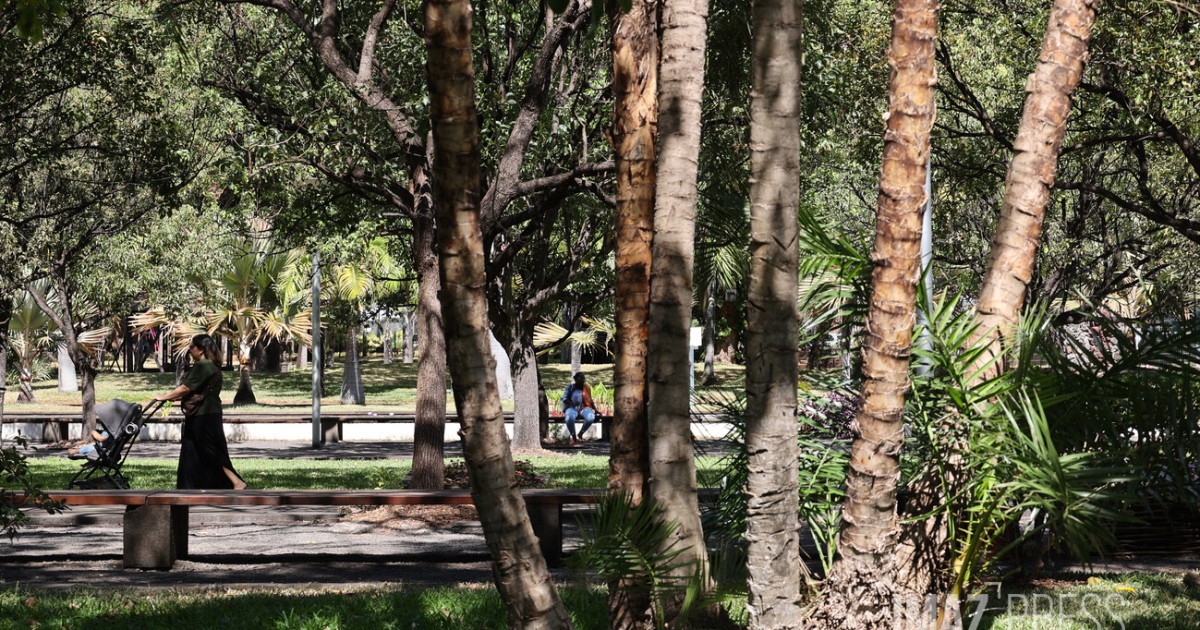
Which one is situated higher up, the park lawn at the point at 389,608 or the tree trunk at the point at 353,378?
the tree trunk at the point at 353,378

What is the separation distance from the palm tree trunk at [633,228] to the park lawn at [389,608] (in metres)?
1.30

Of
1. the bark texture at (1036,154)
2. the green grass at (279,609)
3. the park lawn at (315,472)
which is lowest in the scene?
the park lawn at (315,472)

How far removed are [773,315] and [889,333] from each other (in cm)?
47

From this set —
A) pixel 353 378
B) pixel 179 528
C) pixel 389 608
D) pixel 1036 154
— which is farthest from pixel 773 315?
pixel 353 378

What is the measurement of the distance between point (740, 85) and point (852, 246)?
5.79 metres

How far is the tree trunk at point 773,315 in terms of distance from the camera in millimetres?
4637

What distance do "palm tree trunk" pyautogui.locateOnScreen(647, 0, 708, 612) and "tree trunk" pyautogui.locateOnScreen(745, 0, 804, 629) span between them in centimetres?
25

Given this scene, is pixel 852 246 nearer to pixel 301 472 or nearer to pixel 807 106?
pixel 807 106

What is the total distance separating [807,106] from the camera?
14.1 metres

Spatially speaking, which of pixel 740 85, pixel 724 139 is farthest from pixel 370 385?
pixel 740 85

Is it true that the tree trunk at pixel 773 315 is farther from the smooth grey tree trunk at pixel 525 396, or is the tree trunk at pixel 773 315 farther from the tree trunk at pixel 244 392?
the tree trunk at pixel 244 392

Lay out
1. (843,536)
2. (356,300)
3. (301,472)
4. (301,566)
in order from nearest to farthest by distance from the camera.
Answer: (843,536) < (301,566) < (301,472) < (356,300)

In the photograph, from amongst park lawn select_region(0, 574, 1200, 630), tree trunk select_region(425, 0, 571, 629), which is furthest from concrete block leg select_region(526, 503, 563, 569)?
tree trunk select_region(425, 0, 571, 629)

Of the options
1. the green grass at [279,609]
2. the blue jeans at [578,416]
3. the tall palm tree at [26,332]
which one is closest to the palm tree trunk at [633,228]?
the green grass at [279,609]
